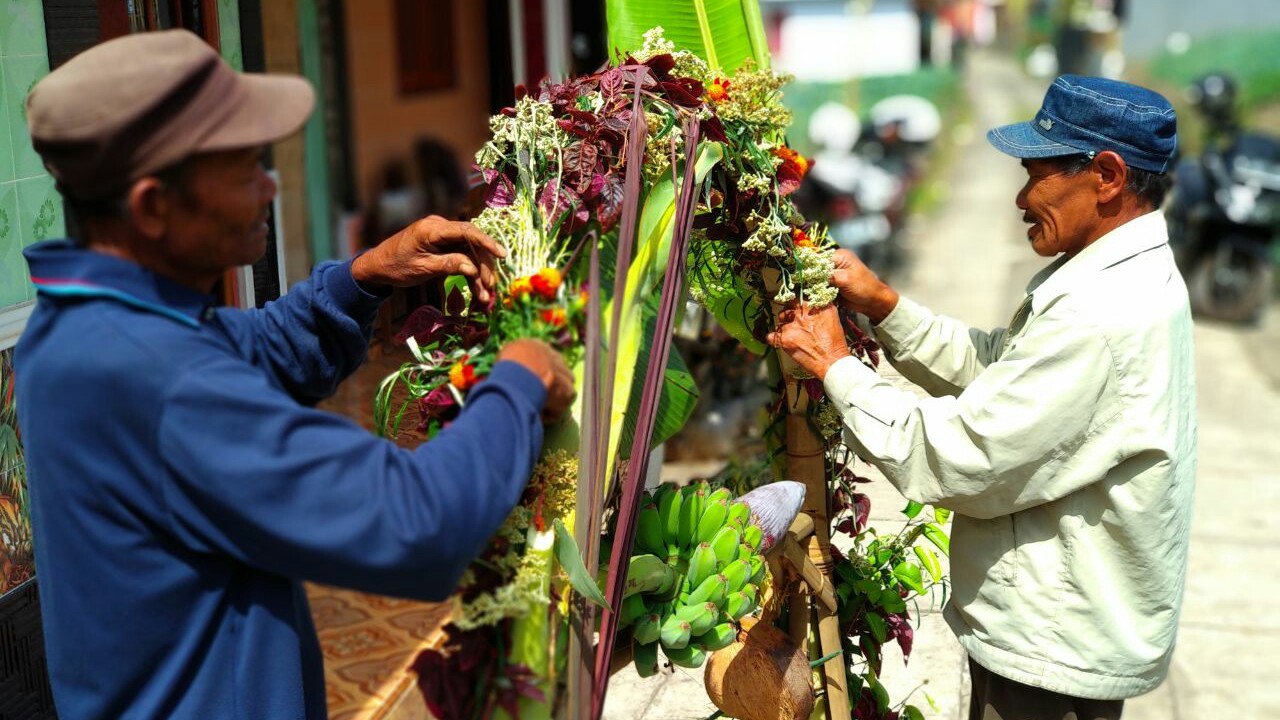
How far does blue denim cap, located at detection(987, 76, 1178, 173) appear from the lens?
2.07m

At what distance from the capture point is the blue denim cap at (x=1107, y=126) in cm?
207

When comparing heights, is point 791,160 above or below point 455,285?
above

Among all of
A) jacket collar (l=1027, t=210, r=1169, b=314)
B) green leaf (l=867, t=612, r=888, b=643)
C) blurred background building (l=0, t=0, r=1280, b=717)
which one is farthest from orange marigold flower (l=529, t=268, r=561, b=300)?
green leaf (l=867, t=612, r=888, b=643)

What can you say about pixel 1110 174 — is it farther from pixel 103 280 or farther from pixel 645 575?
pixel 103 280

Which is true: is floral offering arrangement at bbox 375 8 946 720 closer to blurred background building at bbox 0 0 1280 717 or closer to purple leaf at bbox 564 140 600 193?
purple leaf at bbox 564 140 600 193

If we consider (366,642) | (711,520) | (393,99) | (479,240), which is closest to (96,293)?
(479,240)

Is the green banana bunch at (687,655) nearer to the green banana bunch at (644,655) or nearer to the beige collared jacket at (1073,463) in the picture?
the green banana bunch at (644,655)

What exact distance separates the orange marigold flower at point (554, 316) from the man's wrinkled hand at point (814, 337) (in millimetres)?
631

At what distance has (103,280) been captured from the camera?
1.38m

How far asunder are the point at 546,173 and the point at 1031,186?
93cm

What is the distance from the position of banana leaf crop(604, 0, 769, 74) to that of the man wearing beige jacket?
0.49m

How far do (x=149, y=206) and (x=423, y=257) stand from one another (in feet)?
2.06

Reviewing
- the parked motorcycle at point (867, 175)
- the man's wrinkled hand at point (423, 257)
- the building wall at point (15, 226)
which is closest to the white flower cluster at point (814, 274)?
the man's wrinkled hand at point (423, 257)

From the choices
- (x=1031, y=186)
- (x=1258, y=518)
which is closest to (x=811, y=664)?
(x=1031, y=186)
